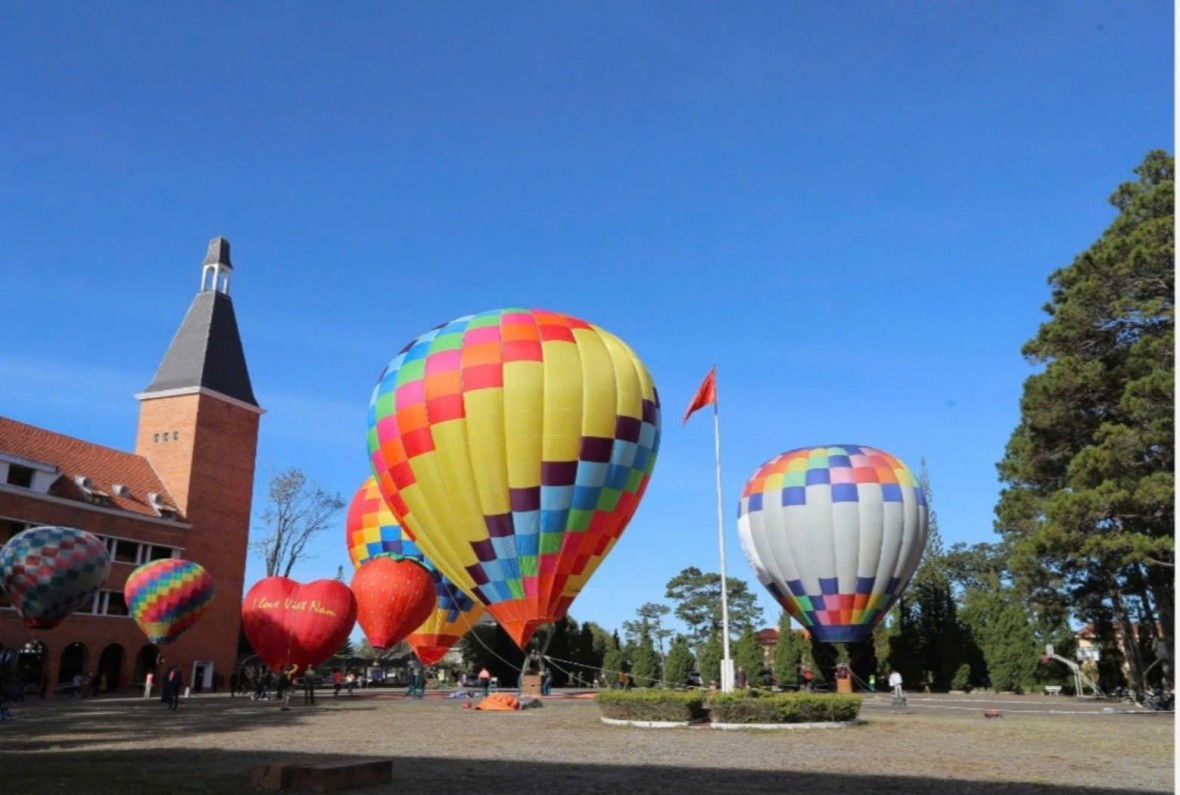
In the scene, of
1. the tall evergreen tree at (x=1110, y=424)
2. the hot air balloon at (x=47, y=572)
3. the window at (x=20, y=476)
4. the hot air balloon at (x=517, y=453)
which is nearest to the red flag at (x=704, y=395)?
the hot air balloon at (x=517, y=453)

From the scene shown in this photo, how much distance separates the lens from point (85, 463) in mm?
47500

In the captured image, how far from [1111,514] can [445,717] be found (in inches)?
785

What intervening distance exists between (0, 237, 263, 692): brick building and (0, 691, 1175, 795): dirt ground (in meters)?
18.6

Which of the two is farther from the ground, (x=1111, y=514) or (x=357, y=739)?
(x=1111, y=514)

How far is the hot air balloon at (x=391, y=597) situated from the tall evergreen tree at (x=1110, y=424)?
21.4 metres

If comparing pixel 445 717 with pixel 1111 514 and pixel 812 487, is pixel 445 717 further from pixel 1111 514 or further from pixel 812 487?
pixel 1111 514

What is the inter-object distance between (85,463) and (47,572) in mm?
17716

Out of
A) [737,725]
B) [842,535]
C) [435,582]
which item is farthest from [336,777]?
[435,582]

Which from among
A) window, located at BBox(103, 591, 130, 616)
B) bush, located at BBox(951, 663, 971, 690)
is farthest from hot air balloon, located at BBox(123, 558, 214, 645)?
bush, located at BBox(951, 663, 971, 690)

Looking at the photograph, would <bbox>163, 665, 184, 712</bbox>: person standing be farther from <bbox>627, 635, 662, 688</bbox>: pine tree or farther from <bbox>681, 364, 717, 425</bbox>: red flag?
<bbox>627, 635, 662, 688</bbox>: pine tree

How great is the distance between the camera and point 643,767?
45.9 feet

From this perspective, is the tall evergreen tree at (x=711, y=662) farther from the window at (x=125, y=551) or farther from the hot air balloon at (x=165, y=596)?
the window at (x=125, y=551)

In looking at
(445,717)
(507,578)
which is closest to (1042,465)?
(507,578)

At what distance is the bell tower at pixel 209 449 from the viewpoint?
50.0 m
